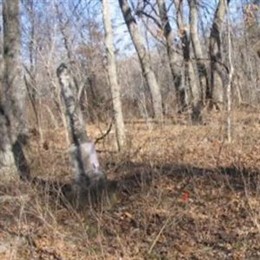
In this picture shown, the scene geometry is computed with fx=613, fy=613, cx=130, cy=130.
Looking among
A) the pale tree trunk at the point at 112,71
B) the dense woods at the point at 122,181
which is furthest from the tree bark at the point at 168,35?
the pale tree trunk at the point at 112,71

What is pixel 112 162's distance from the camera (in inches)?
394

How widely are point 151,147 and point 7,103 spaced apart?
2846 mm

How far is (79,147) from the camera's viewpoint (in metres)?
7.75

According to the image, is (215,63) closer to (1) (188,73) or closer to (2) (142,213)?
(1) (188,73)

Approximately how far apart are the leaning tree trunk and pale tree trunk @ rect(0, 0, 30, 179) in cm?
262

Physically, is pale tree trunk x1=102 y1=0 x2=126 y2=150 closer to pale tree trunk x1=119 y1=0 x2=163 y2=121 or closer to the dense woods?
the dense woods

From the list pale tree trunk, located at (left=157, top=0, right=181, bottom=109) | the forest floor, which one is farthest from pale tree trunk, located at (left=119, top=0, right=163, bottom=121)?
the forest floor

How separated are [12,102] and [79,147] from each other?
214 inches

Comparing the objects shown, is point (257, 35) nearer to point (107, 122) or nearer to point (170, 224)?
point (107, 122)

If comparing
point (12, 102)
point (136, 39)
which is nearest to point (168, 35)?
point (136, 39)

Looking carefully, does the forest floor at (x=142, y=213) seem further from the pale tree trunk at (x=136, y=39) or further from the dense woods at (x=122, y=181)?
the pale tree trunk at (x=136, y=39)

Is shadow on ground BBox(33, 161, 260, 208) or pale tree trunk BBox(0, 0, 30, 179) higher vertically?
pale tree trunk BBox(0, 0, 30, 179)

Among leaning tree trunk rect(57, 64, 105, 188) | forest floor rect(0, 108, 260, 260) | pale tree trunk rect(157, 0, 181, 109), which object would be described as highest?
pale tree trunk rect(157, 0, 181, 109)

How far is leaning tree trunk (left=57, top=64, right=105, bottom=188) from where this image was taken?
7750 mm
